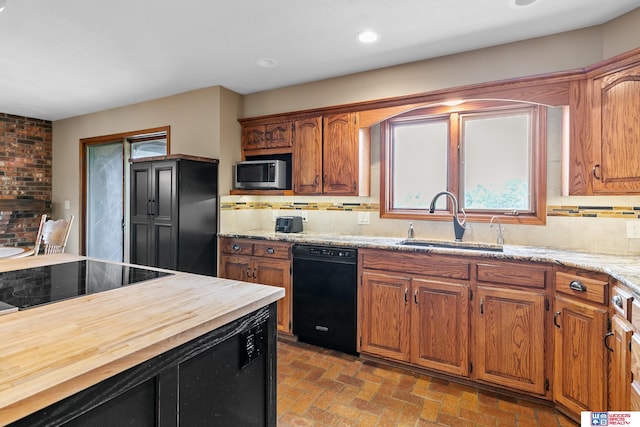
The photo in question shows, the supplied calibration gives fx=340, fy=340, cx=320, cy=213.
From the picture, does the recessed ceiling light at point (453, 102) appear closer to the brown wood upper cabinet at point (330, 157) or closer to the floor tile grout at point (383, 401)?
the brown wood upper cabinet at point (330, 157)

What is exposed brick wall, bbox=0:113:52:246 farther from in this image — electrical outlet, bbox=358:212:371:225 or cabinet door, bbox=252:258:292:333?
electrical outlet, bbox=358:212:371:225

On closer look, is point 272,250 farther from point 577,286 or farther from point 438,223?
point 577,286

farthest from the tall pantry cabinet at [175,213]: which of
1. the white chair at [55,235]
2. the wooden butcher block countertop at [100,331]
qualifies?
→ the wooden butcher block countertop at [100,331]

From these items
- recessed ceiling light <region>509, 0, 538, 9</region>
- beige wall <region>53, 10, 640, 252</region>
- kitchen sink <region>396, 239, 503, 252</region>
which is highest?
recessed ceiling light <region>509, 0, 538, 9</region>

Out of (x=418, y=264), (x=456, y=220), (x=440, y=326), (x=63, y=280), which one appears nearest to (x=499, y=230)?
(x=456, y=220)

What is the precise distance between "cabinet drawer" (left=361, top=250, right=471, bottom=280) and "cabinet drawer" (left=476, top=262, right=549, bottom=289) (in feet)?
0.33

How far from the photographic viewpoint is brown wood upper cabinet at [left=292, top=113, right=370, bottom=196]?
315 centimetres

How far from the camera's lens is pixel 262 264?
Result: 3.22 metres

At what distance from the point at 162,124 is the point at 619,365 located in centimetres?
447

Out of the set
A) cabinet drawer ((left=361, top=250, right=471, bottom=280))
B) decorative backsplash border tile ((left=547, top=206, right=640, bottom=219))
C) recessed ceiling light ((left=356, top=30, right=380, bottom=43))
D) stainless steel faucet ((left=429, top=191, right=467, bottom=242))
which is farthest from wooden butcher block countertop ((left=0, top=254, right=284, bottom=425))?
decorative backsplash border tile ((left=547, top=206, right=640, bottom=219))

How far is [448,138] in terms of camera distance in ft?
9.88

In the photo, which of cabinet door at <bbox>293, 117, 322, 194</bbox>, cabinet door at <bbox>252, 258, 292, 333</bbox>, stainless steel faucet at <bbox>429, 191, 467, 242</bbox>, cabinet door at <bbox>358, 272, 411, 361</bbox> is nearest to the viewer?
cabinet door at <bbox>358, 272, 411, 361</bbox>

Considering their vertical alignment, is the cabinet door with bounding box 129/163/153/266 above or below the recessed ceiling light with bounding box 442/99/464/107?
below

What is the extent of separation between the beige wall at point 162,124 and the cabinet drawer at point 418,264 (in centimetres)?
184
